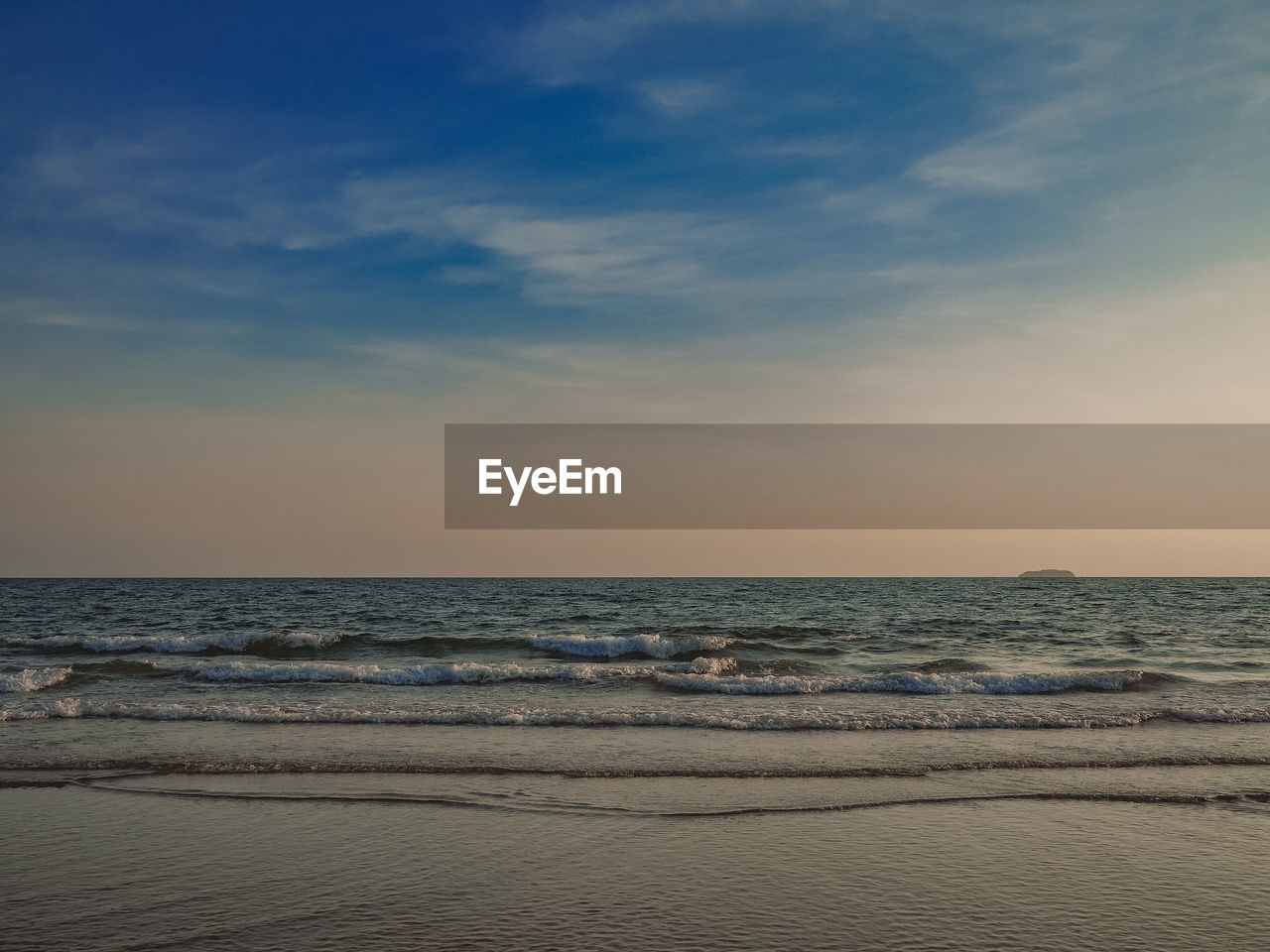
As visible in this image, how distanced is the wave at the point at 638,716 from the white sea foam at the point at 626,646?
14212 mm

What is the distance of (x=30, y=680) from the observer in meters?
20.9

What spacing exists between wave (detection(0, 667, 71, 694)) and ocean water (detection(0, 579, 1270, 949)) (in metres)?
0.10

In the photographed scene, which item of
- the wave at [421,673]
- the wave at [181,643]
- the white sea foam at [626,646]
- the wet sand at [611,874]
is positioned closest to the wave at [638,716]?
the wet sand at [611,874]

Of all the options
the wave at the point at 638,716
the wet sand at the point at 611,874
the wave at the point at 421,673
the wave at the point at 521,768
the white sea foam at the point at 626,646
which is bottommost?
the white sea foam at the point at 626,646

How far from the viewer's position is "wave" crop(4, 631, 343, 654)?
106 feet

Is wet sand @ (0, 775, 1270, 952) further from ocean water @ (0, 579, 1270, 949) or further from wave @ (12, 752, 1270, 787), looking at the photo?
wave @ (12, 752, 1270, 787)

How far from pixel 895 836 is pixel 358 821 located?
5.73 m

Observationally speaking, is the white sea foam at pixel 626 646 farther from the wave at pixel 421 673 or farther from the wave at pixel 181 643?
the wave at pixel 181 643

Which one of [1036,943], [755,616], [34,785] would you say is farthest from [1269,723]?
[755,616]

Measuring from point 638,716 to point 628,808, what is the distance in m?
6.26

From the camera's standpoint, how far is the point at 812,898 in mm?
7148

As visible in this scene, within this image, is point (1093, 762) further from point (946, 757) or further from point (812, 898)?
point (812, 898)

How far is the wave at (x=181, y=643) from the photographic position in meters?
32.4

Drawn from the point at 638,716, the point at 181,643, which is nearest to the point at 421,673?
the point at 638,716
